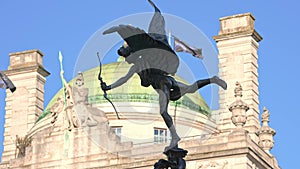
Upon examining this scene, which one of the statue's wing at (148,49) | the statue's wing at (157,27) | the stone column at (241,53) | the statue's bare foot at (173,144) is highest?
the stone column at (241,53)

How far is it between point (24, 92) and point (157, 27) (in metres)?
57.1

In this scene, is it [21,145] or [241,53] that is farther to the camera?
[21,145]

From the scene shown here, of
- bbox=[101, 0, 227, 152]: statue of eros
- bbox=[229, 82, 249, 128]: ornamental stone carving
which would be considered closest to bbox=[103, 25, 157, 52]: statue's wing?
bbox=[101, 0, 227, 152]: statue of eros

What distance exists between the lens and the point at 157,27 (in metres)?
11.7

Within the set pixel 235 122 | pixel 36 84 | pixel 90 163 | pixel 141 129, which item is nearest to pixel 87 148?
pixel 90 163

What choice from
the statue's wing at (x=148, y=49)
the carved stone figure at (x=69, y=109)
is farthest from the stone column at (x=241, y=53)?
the statue's wing at (x=148, y=49)

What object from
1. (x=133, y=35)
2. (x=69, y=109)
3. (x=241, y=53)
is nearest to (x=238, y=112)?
(x=241, y=53)

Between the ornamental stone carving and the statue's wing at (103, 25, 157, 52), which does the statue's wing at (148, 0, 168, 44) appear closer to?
the statue's wing at (103, 25, 157, 52)

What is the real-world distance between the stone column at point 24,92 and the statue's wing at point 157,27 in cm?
5557

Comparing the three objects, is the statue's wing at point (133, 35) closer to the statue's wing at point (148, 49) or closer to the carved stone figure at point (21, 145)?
the statue's wing at point (148, 49)

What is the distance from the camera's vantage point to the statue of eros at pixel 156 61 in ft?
37.7

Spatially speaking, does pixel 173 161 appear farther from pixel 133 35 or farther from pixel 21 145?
pixel 21 145

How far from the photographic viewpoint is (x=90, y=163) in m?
54.5

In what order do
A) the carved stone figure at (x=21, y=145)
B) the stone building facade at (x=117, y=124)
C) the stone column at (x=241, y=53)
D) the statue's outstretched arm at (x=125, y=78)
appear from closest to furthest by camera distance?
1. the statue's outstretched arm at (x=125, y=78)
2. the stone building facade at (x=117, y=124)
3. the stone column at (x=241, y=53)
4. the carved stone figure at (x=21, y=145)
